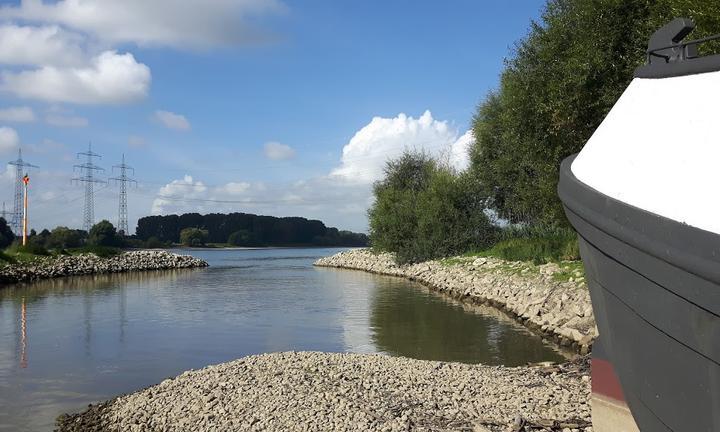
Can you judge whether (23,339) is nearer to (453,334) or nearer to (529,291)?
(453,334)

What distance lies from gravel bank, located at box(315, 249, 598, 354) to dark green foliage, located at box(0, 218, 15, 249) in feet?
199

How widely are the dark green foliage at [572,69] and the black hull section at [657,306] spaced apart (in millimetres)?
10696

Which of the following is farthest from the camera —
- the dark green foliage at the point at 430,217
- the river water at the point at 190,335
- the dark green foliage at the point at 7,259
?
the dark green foliage at the point at 7,259

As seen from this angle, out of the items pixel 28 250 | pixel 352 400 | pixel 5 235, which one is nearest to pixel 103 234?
pixel 5 235

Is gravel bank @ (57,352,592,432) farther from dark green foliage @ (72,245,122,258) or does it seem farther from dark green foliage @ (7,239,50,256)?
Answer: dark green foliage @ (72,245,122,258)

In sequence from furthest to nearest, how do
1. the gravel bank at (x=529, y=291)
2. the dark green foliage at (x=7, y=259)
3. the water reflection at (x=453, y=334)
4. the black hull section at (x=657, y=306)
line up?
1. the dark green foliage at (x=7, y=259)
2. the gravel bank at (x=529, y=291)
3. the water reflection at (x=453, y=334)
4. the black hull section at (x=657, y=306)

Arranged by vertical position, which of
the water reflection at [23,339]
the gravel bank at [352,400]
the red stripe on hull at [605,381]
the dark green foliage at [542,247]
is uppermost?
the dark green foliage at [542,247]

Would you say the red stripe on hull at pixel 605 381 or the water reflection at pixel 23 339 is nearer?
the red stripe on hull at pixel 605 381

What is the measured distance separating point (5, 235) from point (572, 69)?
78.3m

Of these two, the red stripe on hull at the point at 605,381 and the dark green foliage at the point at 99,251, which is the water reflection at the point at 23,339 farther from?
the dark green foliage at the point at 99,251

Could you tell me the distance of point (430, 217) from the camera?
125 feet

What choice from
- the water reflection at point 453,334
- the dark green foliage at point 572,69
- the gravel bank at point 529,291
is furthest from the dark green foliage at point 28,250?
the dark green foliage at point 572,69

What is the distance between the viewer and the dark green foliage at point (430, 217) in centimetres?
3666

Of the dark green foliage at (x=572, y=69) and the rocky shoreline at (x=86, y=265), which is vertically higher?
the dark green foliage at (x=572, y=69)
